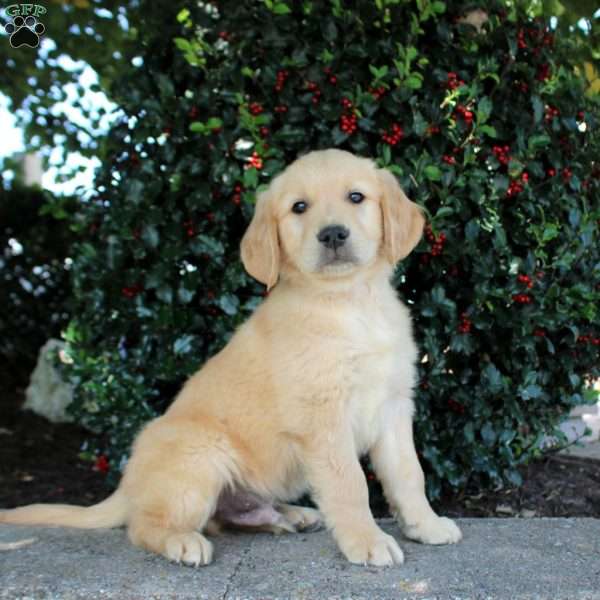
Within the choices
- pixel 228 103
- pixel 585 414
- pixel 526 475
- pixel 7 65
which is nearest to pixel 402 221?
pixel 228 103

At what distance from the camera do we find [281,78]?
12.7ft

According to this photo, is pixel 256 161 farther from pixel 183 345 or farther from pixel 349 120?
pixel 183 345

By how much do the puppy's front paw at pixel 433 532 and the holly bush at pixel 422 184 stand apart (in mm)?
730

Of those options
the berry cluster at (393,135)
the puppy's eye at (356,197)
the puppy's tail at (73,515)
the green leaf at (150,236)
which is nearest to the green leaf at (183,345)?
the green leaf at (150,236)

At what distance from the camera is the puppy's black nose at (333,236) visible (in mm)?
3072

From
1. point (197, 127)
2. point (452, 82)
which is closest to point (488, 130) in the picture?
point (452, 82)

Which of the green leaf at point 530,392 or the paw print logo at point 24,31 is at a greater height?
the paw print logo at point 24,31

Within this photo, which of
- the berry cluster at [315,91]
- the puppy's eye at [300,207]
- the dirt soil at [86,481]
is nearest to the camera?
the puppy's eye at [300,207]

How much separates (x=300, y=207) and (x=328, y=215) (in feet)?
0.59

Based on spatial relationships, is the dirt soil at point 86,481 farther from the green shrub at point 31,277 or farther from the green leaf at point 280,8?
the green leaf at point 280,8

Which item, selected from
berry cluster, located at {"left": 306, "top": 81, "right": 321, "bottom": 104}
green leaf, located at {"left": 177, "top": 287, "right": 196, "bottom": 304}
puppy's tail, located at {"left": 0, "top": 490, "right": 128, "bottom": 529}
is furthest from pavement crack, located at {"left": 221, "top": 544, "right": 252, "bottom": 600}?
berry cluster, located at {"left": 306, "top": 81, "right": 321, "bottom": 104}

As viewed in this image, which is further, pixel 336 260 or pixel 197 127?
pixel 197 127

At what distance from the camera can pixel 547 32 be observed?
395 centimetres

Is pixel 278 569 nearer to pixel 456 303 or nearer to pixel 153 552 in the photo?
pixel 153 552
